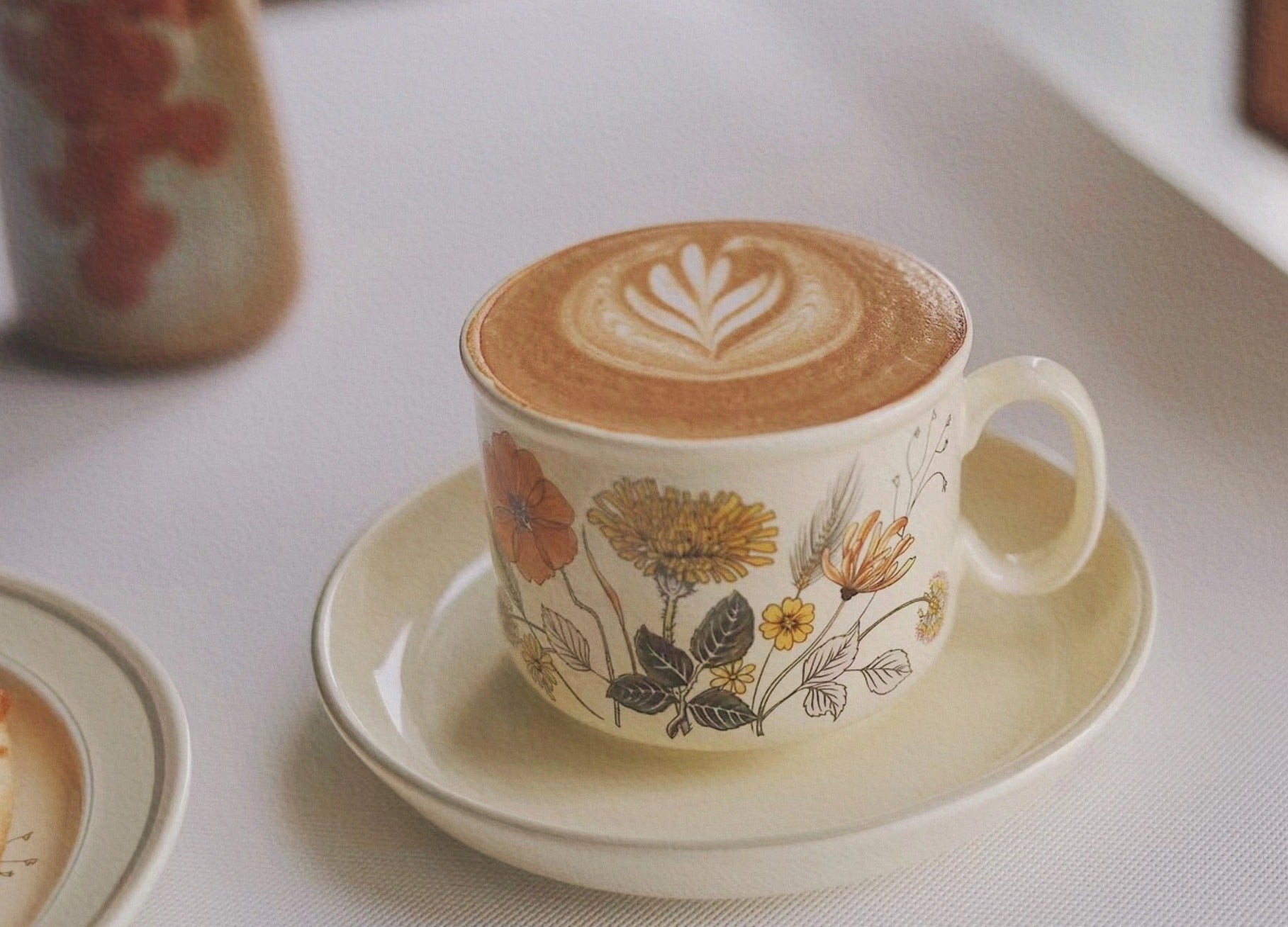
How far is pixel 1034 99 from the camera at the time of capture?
34.4 inches

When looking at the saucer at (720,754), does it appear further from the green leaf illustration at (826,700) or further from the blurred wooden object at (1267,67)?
the blurred wooden object at (1267,67)

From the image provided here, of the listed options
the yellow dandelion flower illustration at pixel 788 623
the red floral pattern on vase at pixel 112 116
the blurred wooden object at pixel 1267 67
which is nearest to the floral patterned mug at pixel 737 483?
the yellow dandelion flower illustration at pixel 788 623

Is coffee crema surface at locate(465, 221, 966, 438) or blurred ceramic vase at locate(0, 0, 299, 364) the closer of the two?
coffee crema surface at locate(465, 221, 966, 438)

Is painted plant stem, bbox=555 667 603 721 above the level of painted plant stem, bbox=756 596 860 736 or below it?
below

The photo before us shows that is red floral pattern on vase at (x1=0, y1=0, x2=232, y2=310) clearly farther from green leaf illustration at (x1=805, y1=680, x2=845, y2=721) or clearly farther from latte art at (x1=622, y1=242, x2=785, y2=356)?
green leaf illustration at (x1=805, y1=680, x2=845, y2=721)

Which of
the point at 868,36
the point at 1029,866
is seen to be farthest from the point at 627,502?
the point at 868,36

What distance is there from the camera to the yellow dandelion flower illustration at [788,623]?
0.40 meters

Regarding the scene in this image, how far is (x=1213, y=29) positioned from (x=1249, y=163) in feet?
0.31

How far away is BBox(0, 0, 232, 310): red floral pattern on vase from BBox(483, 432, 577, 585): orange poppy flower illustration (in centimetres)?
32

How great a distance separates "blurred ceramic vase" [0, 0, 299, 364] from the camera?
0.63 metres

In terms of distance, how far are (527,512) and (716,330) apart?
0.08 meters

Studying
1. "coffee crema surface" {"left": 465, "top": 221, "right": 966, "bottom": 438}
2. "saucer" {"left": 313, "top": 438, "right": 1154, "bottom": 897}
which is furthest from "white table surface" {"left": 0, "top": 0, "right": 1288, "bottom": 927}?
"coffee crema surface" {"left": 465, "top": 221, "right": 966, "bottom": 438}

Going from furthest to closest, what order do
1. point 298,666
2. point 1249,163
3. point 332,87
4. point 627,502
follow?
point 332,87, point 1249,163, point 298,666, point 627,502

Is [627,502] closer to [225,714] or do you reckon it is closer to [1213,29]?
[225,714]
